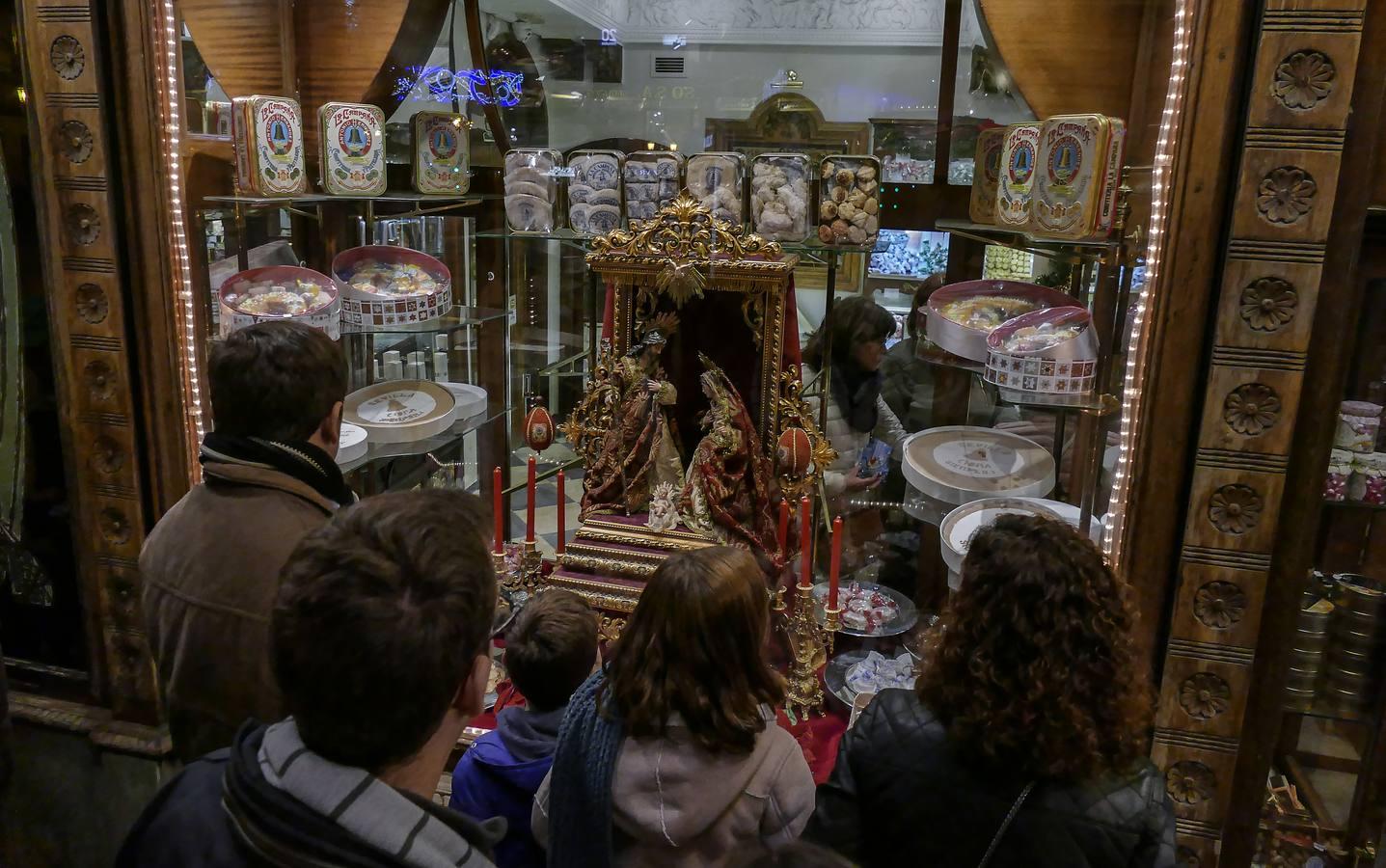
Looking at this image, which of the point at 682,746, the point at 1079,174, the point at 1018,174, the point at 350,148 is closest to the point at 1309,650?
the point at 1079,174

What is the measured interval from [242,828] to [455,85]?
3.40 m

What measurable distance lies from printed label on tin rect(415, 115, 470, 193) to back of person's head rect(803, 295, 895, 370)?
5.24 feet

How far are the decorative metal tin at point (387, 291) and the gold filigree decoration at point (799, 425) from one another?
1.41 metres

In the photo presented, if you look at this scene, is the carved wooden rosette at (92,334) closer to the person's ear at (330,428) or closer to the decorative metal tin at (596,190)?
the person's ear at (330,428)

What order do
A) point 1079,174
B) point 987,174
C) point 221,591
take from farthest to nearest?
point 987,174 < point 1079,174 < point 221,591

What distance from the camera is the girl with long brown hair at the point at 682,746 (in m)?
1.69

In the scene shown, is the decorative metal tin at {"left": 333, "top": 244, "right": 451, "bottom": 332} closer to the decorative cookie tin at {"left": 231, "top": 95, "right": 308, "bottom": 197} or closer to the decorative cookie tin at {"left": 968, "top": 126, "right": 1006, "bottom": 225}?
the decorative cookie tin at {"left": 231, "top": 95, "right": 308, "bottom": 197}

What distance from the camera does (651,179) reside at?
3371 mm

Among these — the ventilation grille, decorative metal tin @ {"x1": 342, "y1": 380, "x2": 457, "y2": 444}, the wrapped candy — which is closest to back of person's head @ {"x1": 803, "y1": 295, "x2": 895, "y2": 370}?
the ventilation grille

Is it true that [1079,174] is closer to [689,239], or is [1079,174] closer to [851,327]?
[851,327]

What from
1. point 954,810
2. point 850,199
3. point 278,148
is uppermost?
point 278,148

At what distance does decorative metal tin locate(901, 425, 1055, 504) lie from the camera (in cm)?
305

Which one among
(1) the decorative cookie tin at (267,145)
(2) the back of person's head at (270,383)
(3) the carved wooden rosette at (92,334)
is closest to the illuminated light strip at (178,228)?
(3) the carved wooden rosette at (92,334)

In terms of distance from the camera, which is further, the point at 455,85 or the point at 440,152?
the point at 455,85
